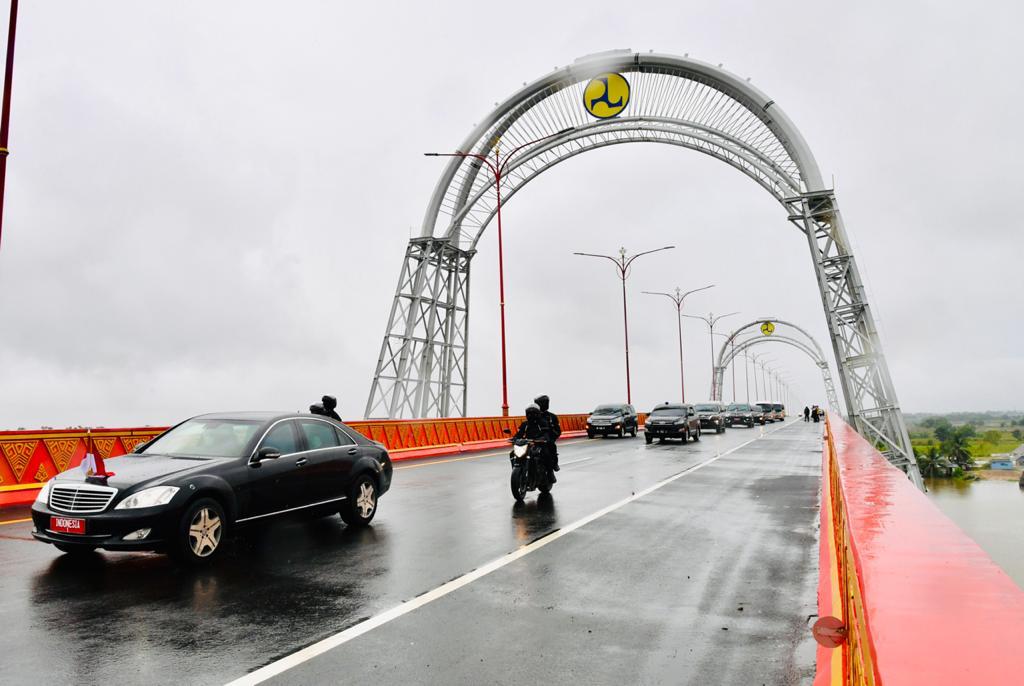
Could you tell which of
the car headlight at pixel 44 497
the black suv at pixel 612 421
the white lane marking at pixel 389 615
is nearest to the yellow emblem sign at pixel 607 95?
the black suv at pixel 612 421

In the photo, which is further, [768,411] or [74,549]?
[768,411]

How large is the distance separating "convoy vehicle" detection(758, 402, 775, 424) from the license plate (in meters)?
72.5

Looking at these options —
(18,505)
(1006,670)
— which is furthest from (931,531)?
(18,505)

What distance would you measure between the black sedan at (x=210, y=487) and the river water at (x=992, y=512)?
2598cm

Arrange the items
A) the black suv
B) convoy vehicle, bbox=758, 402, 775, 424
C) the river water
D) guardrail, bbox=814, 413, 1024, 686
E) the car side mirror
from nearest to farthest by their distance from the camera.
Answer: guardrail, bbox=814, 413, 1024, 686, the car side mirror, the black suv, the river water, convoy vehicle, bbox=758, 402, 775, 424

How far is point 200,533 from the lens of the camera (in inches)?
292

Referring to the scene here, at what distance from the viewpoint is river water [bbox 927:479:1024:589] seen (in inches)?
1874

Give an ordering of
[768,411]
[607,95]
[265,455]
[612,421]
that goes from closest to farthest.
Answer: [265,455] → [612,421] → [607,95] → [768,411]

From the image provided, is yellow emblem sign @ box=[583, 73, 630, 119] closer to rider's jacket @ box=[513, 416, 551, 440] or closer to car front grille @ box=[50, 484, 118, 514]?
rider's jacket @ box=[513, 416, 551, 440]

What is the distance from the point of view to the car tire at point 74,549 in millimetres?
7219

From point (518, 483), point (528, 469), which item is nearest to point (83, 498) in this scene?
point (518, 483)

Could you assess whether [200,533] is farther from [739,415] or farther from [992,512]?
[992,512]

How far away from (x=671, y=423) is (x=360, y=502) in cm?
2337

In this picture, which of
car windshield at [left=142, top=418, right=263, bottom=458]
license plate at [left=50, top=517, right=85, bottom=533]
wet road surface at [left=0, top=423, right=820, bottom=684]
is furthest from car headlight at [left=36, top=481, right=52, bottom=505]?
car windshield at [left=142, top=418, right=263, bottom=458]
